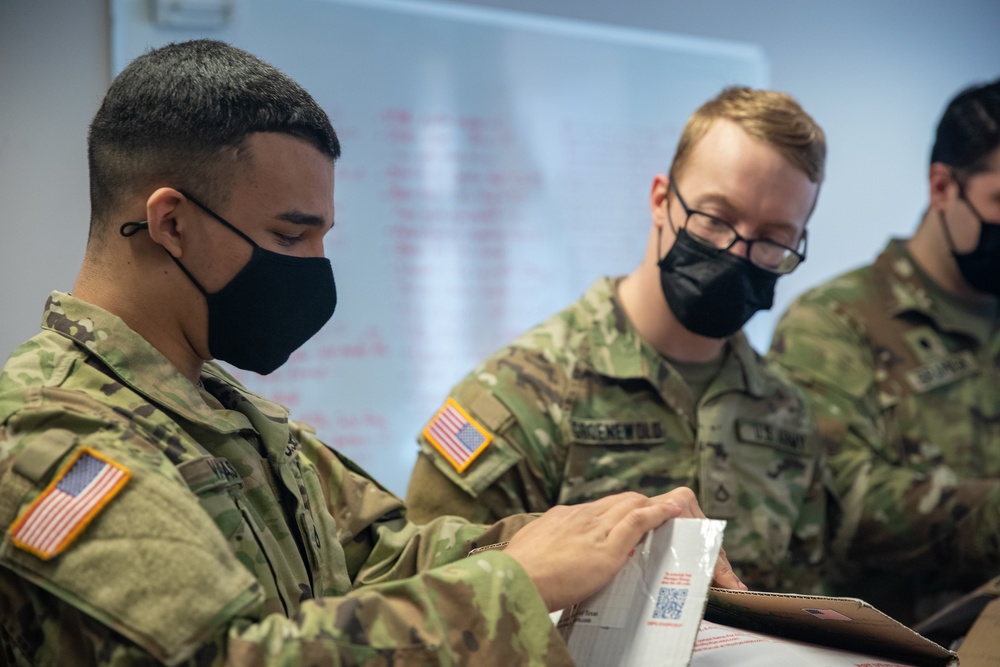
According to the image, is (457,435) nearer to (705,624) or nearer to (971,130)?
(705,624)

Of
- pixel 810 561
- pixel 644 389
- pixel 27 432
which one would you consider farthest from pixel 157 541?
pixel 810 561

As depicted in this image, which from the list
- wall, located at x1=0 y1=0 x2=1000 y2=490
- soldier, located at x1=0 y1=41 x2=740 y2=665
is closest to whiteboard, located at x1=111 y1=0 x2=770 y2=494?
wall, located at x1=0 y1=0 x2=1000 y2=490

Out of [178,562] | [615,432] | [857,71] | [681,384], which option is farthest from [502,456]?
[857,71]

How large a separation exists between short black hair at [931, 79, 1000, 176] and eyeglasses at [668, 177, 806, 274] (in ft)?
2.91

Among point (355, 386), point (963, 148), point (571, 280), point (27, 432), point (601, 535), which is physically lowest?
point (355, 386)

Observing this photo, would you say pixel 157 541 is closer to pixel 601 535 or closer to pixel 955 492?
pixel 601 535

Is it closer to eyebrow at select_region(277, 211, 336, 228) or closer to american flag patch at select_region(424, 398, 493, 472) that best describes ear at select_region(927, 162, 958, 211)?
american flag patch at select_region(424, 398, 493, 472)

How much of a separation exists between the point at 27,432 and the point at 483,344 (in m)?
1.95

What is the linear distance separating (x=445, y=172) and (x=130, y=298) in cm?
174

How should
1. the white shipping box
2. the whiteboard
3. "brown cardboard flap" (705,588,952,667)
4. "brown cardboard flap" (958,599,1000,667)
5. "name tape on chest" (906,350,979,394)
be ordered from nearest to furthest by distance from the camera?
the white shipping box → "brown cardboard flap" (705,588,952,667) → "brown cardboard flap" (958,599,1000,667) → "name tape on chest" (906,350,979,394) → the whiteboard

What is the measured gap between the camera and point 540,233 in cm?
292

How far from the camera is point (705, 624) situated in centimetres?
116

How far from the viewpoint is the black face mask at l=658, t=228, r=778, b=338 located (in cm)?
178

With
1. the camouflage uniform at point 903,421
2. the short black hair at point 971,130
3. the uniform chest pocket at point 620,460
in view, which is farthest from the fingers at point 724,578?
the short black hair at point 971,130
